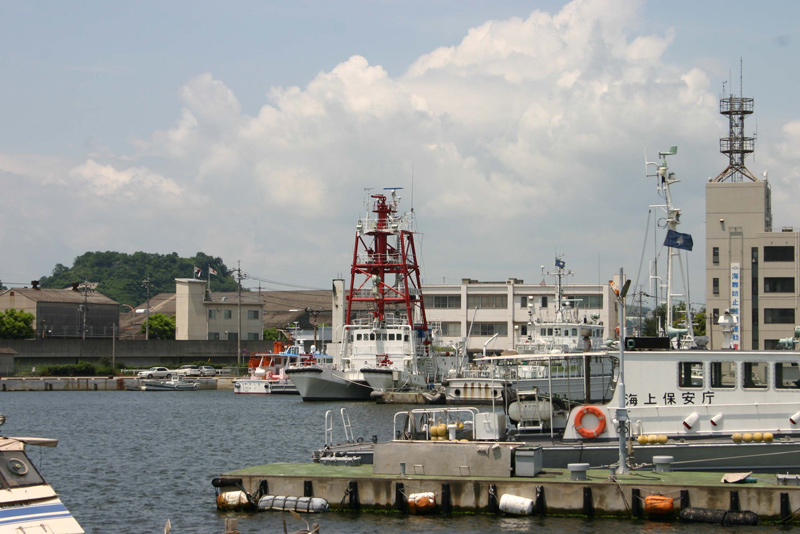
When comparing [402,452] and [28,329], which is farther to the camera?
[28,329]

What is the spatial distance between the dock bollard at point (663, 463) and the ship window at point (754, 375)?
3182mm

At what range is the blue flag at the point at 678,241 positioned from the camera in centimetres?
2678

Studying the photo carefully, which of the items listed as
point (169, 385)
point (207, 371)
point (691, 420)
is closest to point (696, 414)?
point (691, 420)

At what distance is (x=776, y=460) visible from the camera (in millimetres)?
22000

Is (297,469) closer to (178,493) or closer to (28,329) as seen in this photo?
(178,493)

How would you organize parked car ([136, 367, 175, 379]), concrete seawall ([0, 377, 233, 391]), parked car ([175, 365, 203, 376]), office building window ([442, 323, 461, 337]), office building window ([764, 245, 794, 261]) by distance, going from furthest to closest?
office building window ([442, 323, 461, 337])
parked car ([175, 365, 203, 376])
parked car ([136, 367, 175, 379])
concrete seawall ([0, 377, 233, 391])
office building window ([764, 245, 794, 261])

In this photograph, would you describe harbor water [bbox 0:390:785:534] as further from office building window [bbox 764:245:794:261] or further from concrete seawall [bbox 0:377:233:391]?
office building window [bbox 764:245:794:261]

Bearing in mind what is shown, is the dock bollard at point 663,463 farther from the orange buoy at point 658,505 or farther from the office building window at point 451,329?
the office building window at point 451,329

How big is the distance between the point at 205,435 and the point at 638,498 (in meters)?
27.4

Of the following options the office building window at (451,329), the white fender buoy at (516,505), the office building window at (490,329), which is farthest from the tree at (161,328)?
the white fender buoy at (516,505)

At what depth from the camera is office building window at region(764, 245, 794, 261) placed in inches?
2724

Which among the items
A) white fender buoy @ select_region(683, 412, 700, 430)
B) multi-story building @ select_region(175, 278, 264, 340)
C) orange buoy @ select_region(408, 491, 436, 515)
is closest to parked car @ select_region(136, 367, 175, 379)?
multi-story building @ select_region(175, 278, 264, 340)

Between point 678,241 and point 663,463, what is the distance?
793 centimetres

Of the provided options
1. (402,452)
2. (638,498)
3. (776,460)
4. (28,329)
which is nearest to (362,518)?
(402,452)
